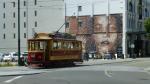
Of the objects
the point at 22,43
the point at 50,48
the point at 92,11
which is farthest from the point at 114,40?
the point at 50,48

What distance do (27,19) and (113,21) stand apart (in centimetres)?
2446

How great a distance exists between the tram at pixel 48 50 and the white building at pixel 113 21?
4311 centimetres

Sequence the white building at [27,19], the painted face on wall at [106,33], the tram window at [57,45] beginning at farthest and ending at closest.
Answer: the white building at [27,19]
the painted face on wall at [106,33]
the tram window at [57,45]

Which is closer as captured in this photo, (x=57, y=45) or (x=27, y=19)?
(x=57, y=45)

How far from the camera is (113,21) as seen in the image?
90.9m

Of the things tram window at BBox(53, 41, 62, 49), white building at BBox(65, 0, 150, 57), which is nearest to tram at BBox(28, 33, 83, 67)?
tram window at BBox(53, 41, 62, 49)

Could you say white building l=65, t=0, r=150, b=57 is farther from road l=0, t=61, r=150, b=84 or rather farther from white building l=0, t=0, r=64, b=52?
road l=0, t=61, r=150, b=84

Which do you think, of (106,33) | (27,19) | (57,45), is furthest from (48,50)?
(27,19)

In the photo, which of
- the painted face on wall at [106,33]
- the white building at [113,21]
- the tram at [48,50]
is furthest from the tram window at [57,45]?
the painted face on wall at [106,33]

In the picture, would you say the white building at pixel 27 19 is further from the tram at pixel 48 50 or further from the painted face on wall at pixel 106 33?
the tram at pixel 48 50

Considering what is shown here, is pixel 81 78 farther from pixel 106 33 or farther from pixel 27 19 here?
pixel 27 19

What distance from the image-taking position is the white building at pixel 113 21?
9019 cm

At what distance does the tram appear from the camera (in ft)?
142

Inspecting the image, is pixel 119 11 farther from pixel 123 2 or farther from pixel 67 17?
pixel 67 17
